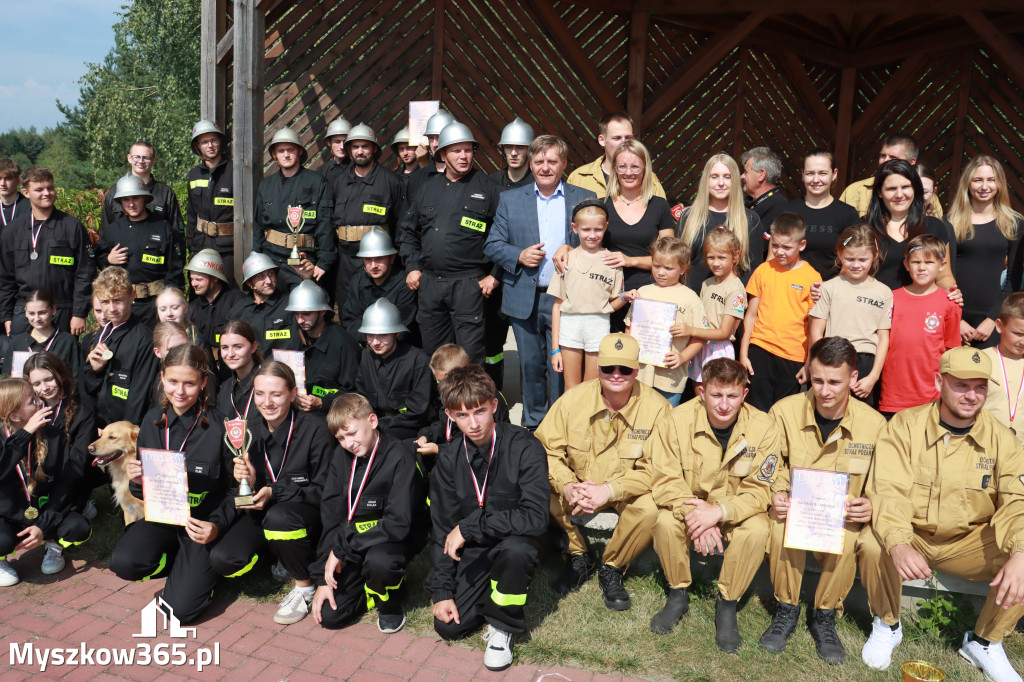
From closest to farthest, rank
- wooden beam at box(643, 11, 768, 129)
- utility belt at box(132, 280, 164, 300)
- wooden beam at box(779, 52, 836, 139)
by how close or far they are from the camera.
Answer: utility belt at box(132, 280, 164, 300) < wooden beam at box(643, 11, 768, 129) < wooden beam at box(779, 52, 836, 139)

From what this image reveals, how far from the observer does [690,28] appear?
411 inches

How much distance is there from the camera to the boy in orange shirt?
16.3 ft

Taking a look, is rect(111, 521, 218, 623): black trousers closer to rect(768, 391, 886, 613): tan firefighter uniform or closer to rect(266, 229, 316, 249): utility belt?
rect(266, 229, 316, 249): utility belt

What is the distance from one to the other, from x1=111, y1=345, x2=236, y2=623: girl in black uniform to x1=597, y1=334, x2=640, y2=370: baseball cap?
237cm

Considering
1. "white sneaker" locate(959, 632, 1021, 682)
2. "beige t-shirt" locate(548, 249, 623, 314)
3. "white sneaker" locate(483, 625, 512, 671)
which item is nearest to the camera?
"white sneaker" locate(959, 632, 1021, 682)

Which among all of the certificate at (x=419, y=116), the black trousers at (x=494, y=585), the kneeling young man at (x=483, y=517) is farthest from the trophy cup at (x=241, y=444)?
the certificate at (x=419, y=116)

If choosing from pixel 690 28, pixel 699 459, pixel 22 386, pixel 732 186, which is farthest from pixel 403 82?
pixel 699 459

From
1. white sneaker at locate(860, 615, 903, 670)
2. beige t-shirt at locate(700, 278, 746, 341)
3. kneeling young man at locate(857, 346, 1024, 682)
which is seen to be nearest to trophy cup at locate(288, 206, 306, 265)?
beige t-shirt at locate(700, 278, 746, 341)

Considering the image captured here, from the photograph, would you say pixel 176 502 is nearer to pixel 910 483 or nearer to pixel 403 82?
pixel 910 483

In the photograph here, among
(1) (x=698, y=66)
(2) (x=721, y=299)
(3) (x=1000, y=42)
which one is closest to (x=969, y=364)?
(2) (x=721, y=299)

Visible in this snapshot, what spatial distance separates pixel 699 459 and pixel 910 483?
1.08 metres

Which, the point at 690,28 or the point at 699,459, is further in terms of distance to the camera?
the point at 690,28

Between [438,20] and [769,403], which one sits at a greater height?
[438,20]

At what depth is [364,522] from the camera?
14.4 ft
